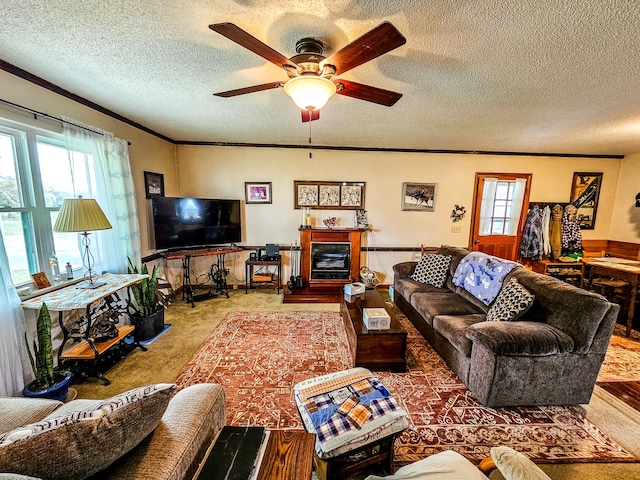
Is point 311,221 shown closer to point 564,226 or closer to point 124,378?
point 124,378

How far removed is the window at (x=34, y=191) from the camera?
209 cm

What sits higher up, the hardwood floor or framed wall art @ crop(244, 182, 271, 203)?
framed wall art @ crop(244, 182, 271, 203)

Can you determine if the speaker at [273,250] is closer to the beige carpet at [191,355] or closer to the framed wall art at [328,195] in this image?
the beige carpet at [191,355]

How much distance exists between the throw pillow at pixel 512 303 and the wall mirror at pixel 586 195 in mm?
3952

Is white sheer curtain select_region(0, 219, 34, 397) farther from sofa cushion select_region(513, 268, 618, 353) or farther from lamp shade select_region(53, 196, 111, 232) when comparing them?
sofa cushion select_region(513, 268, 618, 353)

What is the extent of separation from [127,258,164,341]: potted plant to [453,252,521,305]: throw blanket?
11.8ft

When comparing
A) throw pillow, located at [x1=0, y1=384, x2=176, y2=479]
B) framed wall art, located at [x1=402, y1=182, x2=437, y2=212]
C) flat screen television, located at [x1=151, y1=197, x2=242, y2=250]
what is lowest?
throw pillow, located at [x1=0, y1=384, x2=176, y2=479]

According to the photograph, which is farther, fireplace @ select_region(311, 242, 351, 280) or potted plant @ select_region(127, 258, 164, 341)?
fireplace @ select_region(311, 242, 351, 280)

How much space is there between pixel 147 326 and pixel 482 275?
376cm

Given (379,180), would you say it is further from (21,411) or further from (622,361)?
(21,411)

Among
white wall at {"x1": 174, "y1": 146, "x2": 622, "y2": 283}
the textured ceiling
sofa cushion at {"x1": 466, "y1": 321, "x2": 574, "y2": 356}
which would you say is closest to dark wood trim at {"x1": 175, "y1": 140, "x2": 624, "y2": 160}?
white wall at {"x1": 174, "y1": 146, "x2": 622, "y2": 283}

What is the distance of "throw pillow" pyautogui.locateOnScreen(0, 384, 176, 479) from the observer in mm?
662

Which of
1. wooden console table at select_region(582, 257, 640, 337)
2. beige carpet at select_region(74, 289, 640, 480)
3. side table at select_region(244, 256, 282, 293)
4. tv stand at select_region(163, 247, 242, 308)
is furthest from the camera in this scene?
side table at select_region(244, 256, 282, 293)

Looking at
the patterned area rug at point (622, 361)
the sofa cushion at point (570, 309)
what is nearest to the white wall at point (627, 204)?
the patterned area rug at point (622, 361)
